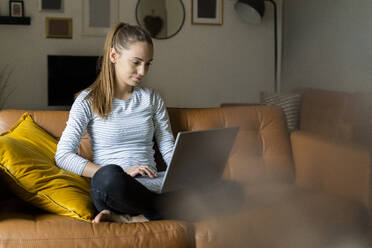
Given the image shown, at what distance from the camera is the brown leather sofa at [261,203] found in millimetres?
1062

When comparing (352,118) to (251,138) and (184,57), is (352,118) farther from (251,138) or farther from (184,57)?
(184,57)

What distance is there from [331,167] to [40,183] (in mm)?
938

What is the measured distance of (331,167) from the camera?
150 cm

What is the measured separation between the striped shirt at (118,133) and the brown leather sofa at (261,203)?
0.44 ft

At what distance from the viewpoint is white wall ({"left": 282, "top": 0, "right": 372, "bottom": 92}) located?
1.46ft

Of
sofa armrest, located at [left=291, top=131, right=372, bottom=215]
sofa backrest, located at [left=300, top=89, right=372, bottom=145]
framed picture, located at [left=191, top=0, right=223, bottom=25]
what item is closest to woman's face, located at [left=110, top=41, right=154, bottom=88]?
sofa armrest, located at [left=291, top=131, right=372, bottom=215]

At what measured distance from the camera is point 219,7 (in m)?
3.78

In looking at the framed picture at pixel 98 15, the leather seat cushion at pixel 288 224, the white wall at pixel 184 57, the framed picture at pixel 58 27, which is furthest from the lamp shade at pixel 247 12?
the leather seat cushion at pixel 288 224

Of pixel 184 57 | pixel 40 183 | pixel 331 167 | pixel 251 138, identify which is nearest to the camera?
pixel 40 183

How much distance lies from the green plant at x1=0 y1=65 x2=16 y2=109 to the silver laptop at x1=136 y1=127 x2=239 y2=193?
8.50 ft

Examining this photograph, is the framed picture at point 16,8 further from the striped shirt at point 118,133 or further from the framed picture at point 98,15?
the striped shirt at point 118,133

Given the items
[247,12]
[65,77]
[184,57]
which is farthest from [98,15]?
[247,12]

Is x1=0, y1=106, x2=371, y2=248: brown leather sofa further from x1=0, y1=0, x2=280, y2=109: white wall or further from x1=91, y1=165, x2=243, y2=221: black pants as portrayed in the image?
x1=0, y1=0, x2=280, y2=109: white wall

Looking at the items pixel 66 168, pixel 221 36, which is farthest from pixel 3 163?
pixel 221 36
